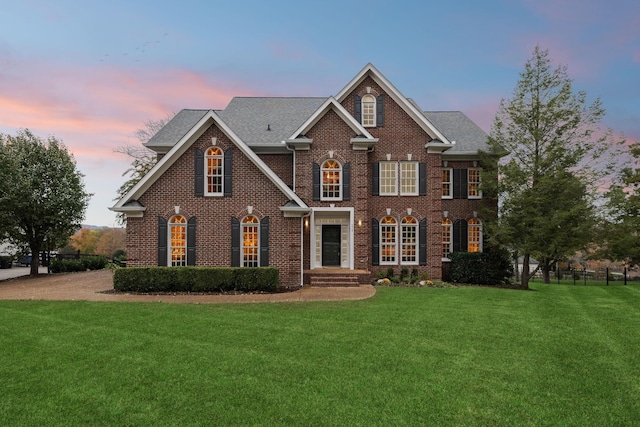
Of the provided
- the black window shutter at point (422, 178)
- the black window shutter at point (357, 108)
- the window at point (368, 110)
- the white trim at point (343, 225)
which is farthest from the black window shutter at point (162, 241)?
the black window shutter at point (422, 178)

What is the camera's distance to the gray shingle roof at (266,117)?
20.6 m

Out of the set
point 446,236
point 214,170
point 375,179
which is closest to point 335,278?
point 375,179

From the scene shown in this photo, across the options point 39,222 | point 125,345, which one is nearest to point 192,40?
point 39,222

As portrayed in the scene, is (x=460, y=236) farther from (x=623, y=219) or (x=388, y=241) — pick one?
(x=623, y=219)

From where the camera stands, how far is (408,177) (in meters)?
19.9

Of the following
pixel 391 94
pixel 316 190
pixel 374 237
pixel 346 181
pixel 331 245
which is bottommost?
pixel 331 245

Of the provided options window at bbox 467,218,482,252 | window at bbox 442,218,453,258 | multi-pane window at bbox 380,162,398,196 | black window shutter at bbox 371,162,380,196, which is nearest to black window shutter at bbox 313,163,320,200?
black window shutter at bbox 371,162,380,196

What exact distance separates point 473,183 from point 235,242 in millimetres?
14128

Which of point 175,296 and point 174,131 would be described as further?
point 174,131

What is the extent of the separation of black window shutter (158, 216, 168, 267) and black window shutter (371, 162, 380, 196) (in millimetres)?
10648

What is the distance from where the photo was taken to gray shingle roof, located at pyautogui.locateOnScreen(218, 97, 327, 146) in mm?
20572

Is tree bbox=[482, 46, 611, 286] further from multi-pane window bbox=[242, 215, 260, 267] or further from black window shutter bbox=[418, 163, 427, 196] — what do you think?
multi-pane window bbox=[242, 215, 260, 267]

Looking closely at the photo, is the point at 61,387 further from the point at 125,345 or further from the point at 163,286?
the point at 163,286

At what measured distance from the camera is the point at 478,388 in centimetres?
557
